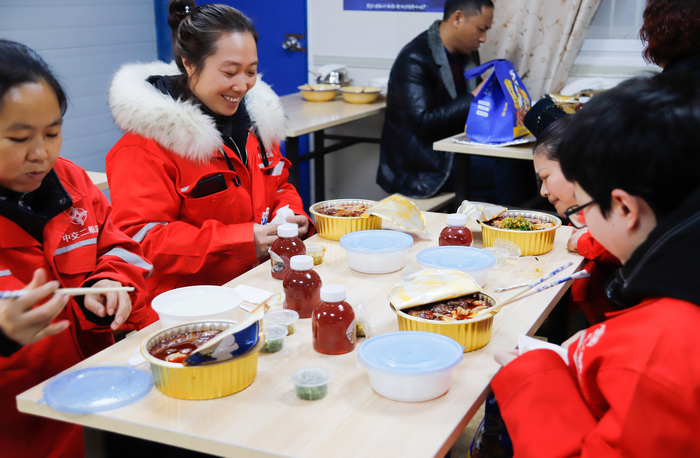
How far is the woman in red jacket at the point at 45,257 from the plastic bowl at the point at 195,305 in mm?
136

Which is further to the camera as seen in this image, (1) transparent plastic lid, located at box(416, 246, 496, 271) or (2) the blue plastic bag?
(2) the blue plastic bag

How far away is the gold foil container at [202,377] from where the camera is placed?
1.08 m

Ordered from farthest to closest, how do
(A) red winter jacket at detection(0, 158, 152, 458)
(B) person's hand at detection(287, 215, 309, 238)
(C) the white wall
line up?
1. (C) the white wall
2. (B) person's hand at detection(287, 215, 309, 238)
3. (A) red winter jacket at detection(0, 158, 152, 458)

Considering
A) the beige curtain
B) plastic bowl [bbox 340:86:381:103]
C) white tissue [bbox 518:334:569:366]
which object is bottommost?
white tissue [bbox 518:334:569:366]

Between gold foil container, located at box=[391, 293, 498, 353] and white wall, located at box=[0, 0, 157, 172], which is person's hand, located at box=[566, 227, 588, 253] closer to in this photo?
gold foil container, located at box=[391, 293, 498, 353]

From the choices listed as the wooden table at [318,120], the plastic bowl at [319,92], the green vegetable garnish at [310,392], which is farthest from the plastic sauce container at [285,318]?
the plastic bowl at [319,92]

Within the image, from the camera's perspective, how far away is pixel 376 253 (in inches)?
66.0

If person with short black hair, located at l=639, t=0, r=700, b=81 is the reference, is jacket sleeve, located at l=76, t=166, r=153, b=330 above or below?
below

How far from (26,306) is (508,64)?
110 inches

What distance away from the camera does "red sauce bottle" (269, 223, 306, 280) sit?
1.66 metres

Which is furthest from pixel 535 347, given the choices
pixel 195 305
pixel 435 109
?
pixel 435 109

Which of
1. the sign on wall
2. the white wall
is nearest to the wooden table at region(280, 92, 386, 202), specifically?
the sign on wall

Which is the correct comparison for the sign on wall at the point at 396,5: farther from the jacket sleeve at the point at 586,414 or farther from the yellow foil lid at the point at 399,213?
the jacket sleeve at the point at 586,414

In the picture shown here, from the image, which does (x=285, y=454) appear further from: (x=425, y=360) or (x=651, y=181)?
(x=651, y=181)
